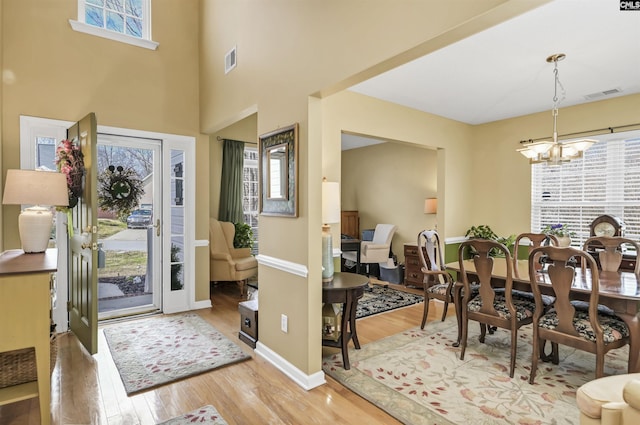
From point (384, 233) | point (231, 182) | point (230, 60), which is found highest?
point (230, 60)

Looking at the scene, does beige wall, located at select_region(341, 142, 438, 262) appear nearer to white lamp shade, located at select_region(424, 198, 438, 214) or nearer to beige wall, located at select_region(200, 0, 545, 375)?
white lamp shade, located at select_region(424, 198, 438, 214)

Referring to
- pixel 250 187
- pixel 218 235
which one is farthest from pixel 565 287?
pixel 250 187

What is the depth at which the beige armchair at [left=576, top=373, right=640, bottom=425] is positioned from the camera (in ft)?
4.10

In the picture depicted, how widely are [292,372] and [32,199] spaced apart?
2.44m

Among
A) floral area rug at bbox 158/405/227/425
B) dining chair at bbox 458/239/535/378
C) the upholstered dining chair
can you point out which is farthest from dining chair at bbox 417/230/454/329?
floral area rug at bbox 158/405/227/425

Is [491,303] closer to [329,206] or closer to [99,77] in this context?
[329,206]

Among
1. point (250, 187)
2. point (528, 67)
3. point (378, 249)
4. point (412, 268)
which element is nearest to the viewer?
point (528, 67)

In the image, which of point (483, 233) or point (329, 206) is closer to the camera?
point (329, 206)

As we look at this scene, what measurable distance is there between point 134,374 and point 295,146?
7.15 ft

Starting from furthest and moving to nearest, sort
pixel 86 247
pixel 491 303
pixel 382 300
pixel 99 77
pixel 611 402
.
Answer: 1. pixel 382 300
2. pixel 99 77
3. pixel 86 247
4. pixel 491 303
5. pixel 611 402

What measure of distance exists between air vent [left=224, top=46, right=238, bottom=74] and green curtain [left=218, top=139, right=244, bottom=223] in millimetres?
1906

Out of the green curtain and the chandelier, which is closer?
the chandelier

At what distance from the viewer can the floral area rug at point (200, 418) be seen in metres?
2.07

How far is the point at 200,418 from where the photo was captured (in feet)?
6.92
